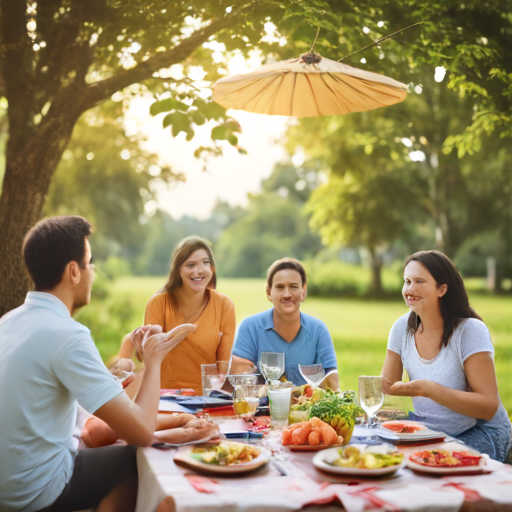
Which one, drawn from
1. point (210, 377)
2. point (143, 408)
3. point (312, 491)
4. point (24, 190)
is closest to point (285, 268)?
point (210, 377)

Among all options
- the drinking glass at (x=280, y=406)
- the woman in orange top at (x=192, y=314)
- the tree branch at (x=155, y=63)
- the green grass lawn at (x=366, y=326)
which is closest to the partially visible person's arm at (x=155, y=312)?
the woman in orange top at (x=192, y=314)

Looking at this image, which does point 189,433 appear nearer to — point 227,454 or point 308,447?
point 227,454

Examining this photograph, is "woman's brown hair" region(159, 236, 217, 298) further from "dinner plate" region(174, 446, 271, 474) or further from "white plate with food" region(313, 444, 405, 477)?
"white plate with food" region(313, 444, 405, 477)

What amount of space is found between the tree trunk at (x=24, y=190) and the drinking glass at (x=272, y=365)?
2.17 m

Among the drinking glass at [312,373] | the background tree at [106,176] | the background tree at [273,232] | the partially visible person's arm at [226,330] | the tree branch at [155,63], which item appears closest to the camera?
the drinking glass at [312,373]

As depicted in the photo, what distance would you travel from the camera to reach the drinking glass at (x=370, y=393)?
2.50 meters

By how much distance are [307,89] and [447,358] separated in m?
1.77

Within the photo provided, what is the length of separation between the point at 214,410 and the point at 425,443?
3.38ft

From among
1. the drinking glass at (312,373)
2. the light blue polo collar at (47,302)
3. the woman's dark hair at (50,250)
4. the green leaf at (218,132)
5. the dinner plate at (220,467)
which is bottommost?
the dinner plate at (220,467)

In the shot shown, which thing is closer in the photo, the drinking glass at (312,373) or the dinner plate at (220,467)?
the dinner plate at (220,467)

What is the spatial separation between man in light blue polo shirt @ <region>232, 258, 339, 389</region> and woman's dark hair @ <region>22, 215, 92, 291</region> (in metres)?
1.81

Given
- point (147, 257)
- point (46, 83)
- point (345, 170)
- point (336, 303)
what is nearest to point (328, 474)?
point (46, 83)

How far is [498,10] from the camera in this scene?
472 centimetres

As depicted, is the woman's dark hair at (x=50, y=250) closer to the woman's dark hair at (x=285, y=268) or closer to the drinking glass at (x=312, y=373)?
the drinking glass at (x=312, y=373)
